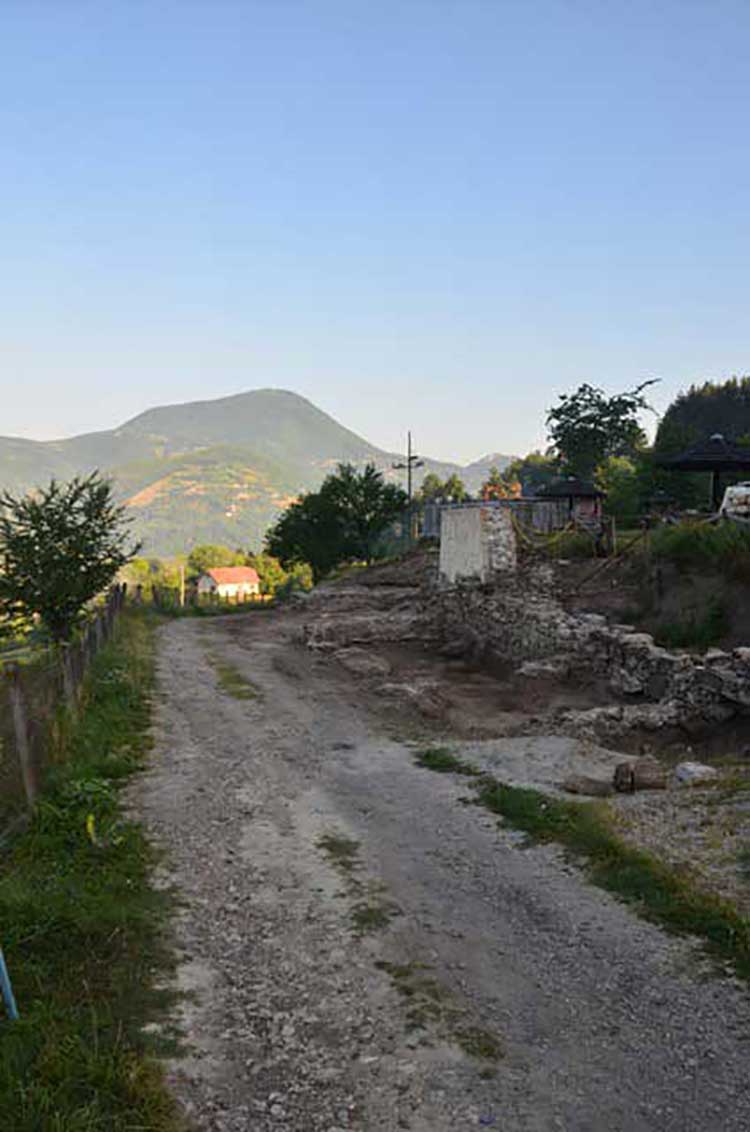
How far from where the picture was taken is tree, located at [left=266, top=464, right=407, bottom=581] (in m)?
60.2

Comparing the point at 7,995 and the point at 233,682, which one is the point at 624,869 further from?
the point at 233,682


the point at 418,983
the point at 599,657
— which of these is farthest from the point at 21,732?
the point at 599,657

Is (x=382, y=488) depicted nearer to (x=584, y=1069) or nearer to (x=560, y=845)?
(x=560, y=845)

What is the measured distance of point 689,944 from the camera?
7.43 metres

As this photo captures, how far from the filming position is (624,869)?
904 cm

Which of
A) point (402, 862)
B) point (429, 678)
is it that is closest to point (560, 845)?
point (402, 862)

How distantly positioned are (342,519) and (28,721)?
50.0 meters

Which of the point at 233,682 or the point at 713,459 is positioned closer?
the point at 233,682

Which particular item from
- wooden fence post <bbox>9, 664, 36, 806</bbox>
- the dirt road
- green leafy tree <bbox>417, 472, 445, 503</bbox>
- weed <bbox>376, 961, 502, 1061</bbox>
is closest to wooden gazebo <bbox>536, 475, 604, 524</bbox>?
the dirt road

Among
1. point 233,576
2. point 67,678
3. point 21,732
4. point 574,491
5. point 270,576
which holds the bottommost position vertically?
point 233,576

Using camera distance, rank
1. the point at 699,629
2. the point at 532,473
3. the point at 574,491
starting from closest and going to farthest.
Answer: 1. the point at 699,629
2. the point at 574,491
3. the point at 532,473

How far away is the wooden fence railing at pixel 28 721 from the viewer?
10.2 meters

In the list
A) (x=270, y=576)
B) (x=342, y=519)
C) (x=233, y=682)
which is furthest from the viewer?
(x=270, y=576)

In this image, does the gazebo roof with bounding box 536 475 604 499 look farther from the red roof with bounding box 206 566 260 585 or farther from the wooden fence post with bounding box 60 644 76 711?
the red roof with bounding box 206 566 260 585
